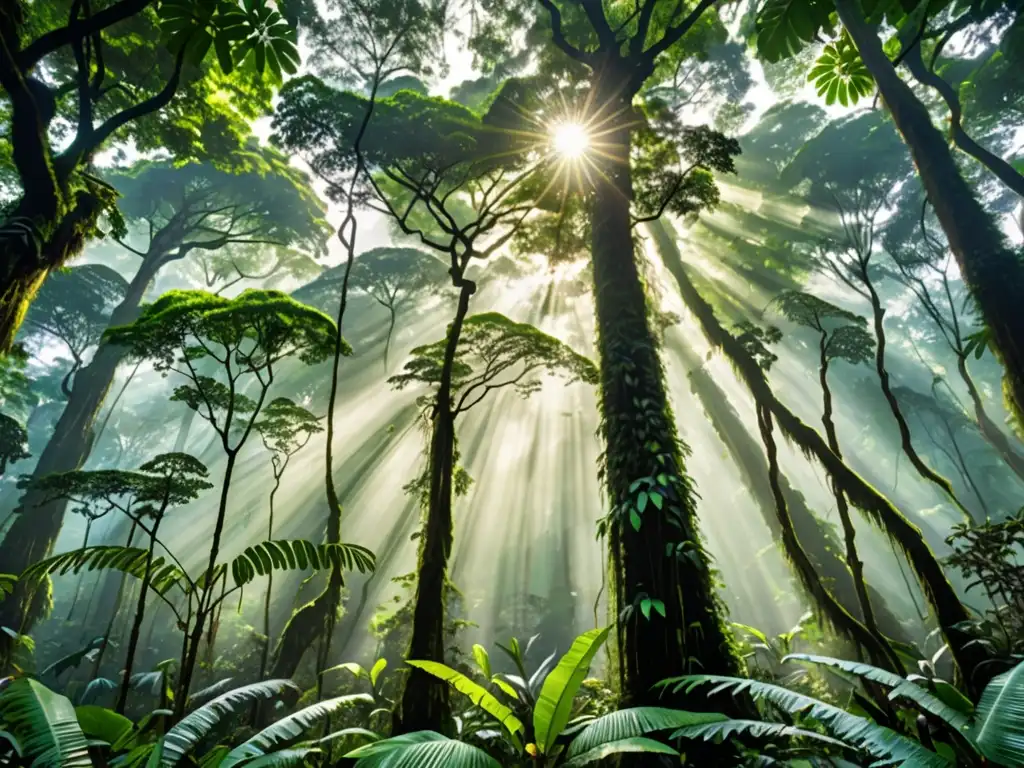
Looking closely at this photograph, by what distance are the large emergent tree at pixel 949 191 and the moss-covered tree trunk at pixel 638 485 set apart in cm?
231

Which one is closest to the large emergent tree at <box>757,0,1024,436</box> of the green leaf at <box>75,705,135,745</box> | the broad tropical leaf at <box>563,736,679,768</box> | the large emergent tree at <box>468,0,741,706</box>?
the large emergent tree at <box>468,0,741,706</box>

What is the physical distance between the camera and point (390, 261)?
65.1 ft

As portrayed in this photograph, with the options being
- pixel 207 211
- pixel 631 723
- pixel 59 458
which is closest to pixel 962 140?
pixel 631 723

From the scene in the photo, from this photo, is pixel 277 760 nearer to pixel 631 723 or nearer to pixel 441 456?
pixel 631 723

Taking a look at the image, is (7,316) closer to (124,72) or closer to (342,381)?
(124,72)

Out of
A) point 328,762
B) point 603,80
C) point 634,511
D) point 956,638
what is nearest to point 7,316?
point 328,762

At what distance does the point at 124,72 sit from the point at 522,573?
38.6 meters

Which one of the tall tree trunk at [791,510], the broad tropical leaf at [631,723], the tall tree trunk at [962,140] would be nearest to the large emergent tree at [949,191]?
the tall tree trunk at [962,140]

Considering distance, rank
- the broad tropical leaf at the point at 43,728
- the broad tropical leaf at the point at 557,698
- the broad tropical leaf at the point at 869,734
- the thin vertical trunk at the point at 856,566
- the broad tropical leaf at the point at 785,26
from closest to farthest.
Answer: the broad tropical leaf at the point at 869,734
the broad tropical leaf at the point at 43,728
the broad tropical leaf at the point at 557,698
the broad tropical leaf at the point at 785,26
the thin vertical trunk at the point at 856,566

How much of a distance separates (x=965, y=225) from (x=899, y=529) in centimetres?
455

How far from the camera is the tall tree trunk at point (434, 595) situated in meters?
3.94

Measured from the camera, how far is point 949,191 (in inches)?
258

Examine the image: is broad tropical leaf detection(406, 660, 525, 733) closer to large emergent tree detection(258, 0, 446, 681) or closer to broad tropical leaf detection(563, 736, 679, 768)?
broad tropical leaf detection(563, 736, 679, 768)

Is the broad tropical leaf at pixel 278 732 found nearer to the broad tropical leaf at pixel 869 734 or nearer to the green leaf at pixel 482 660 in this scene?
the green leaf at pixel 482 660
